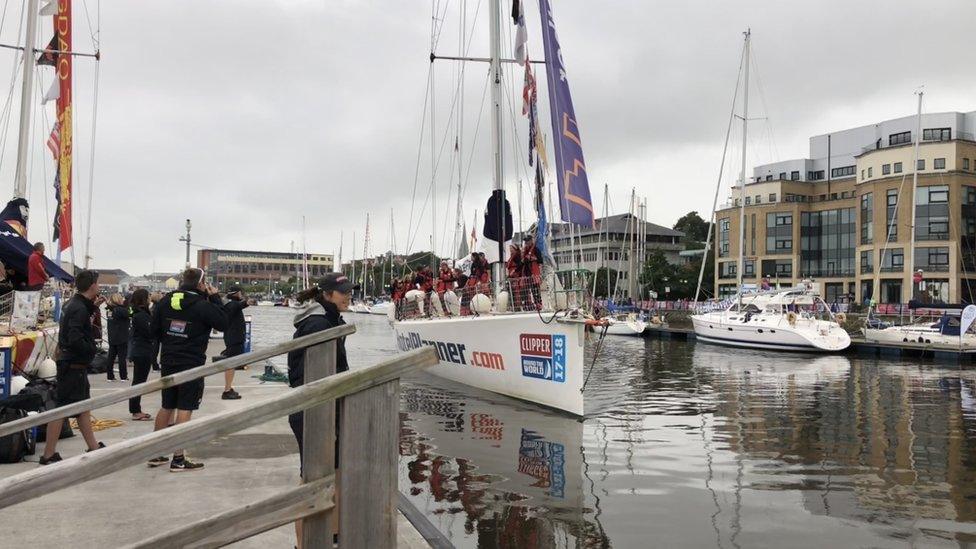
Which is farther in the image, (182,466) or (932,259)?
(932,259)

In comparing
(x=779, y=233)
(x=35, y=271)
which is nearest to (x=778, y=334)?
(x=35, y=271)

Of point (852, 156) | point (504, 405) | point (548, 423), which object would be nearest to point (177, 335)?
point (548, 423)

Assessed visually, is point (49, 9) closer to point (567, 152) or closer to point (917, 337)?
point (567, 152)

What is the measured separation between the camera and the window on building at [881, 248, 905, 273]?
61594 millimetres

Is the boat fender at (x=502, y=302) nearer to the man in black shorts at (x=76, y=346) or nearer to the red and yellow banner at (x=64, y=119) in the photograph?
the man in black shorts at (x=76, y=346)

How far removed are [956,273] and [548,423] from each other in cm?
6089

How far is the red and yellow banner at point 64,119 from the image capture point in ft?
51.6

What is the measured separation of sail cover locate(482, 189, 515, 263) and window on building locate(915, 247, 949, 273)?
188 ft

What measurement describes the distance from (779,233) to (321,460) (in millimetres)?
83570

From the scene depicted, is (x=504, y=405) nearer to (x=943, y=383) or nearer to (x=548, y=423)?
(x=548, y=423)

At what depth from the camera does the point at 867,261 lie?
66.8 meters

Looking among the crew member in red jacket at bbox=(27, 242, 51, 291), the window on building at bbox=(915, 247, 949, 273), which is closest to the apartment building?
the window on building at bbox=(915, 247, 949, 273)

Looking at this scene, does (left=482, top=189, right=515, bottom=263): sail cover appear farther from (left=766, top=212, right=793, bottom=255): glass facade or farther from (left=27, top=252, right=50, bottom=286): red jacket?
(left=766, top=212, right=793, bottom=255): glass facade

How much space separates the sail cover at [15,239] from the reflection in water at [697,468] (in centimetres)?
723
